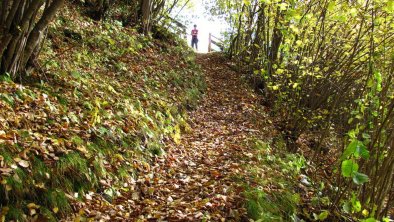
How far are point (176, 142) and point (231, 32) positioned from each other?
Answer: 1438cm

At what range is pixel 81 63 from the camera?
820 cm

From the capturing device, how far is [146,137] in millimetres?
6289

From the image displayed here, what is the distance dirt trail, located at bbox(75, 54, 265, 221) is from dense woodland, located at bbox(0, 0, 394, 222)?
0.03 m

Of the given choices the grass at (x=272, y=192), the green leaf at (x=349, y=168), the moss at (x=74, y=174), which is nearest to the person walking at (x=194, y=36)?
the grass at (x=272, y=192)

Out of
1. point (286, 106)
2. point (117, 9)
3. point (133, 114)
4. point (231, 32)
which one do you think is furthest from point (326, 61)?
point (231, 32)

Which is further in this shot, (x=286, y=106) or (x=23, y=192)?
(x=286, y=106)

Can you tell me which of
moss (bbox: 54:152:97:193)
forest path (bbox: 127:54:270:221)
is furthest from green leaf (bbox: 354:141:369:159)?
moss (bbox: 54:152:97:193)

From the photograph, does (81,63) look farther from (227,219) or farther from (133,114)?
(227,219)

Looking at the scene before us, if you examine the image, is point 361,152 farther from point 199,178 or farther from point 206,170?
point 206,170

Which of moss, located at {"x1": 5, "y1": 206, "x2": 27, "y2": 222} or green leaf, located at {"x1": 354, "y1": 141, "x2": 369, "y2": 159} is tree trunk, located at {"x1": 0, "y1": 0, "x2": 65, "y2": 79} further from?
green leaf, located at {"x1": 354, "y1": 141, "x2": 369, "y2": 159}

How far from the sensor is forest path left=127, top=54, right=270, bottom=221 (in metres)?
4.51

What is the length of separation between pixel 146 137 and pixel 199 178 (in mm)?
1221

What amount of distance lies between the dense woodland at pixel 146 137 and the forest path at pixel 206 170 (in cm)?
3

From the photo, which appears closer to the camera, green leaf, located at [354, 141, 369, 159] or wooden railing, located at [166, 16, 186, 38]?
green leaf, located at [354, 141, 369, 159]
